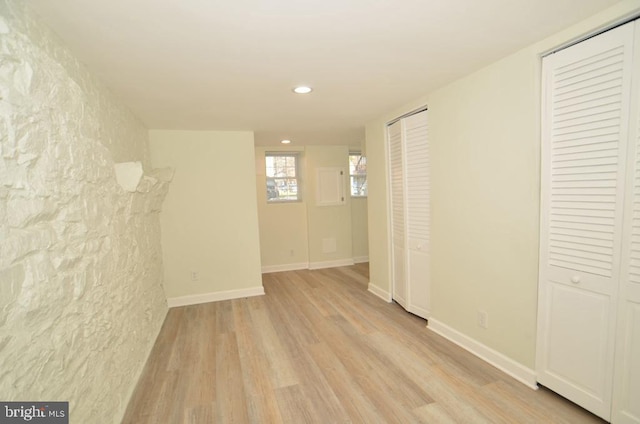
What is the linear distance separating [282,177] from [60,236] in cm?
418

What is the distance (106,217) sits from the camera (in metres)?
1.85

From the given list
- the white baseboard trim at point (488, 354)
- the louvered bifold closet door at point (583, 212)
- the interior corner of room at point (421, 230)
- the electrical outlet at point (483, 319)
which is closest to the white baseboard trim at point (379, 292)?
the interior corner of room at point (421, 230)

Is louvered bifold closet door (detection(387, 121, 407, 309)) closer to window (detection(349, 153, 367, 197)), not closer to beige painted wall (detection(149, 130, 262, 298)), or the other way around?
beige painted wall (detection(149, 130, 262, 298))

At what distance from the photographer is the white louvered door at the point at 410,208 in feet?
9.61

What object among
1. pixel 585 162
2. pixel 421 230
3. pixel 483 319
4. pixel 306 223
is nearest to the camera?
pixel 585 162

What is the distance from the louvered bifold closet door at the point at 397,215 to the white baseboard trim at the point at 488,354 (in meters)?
0.60

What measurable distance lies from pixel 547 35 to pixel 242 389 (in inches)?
120

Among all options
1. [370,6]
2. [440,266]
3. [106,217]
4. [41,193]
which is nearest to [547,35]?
[370,6]

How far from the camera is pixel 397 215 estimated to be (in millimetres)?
3391

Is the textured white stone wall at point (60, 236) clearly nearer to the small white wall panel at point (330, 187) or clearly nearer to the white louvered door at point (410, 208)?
the white louvered door at point (410, 208)

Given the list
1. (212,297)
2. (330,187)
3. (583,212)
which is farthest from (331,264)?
(583,212)

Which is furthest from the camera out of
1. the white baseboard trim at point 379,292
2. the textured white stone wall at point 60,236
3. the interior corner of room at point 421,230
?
the white baseboard trim at point 379,292

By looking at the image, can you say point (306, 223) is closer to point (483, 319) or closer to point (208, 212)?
point (208, 212)

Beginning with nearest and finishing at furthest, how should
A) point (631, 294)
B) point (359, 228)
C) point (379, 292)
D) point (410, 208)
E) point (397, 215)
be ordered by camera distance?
point (631, 294), point (410, 208), point (397, 215), point (379, 292), point (359, 228)
